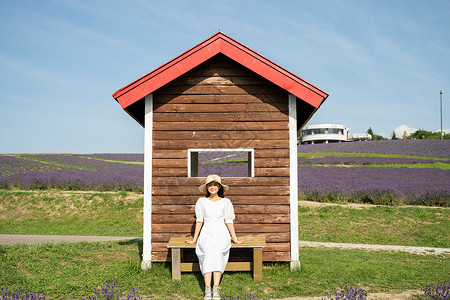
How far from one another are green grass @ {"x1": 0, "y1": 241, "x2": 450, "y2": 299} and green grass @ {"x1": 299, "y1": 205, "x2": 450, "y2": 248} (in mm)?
3971

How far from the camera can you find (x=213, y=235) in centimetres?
659

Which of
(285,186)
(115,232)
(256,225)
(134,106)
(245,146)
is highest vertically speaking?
(134,106)

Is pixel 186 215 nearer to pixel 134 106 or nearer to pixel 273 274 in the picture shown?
pixel 273 274

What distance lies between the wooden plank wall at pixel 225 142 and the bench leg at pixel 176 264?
0.69m

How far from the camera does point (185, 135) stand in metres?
7.67

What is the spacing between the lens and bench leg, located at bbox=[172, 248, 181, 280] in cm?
685

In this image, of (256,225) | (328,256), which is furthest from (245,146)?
(328,256)

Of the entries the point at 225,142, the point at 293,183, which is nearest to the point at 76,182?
the point at 225,142

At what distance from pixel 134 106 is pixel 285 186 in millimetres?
3672

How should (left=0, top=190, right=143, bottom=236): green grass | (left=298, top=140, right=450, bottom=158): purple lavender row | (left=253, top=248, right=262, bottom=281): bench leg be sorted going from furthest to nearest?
(left=298, top=140, right=450, bottom=158): purple lavender row → (left=0, top=190, right=143, bottom=236): green grass → (left=253, top=248, right=262, bottom=281): bench leg

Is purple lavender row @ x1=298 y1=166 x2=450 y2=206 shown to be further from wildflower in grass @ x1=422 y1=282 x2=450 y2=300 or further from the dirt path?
wildflower in grass @ x1=422 y1=282 x2=450 y2=300

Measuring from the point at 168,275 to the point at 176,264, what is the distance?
450 mm

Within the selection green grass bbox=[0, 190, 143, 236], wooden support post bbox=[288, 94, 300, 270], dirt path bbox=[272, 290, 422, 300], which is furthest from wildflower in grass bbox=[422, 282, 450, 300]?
green grass bbox=[0, 190, 143, 236]

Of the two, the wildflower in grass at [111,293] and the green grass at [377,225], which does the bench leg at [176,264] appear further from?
the green grass at [377,225]
